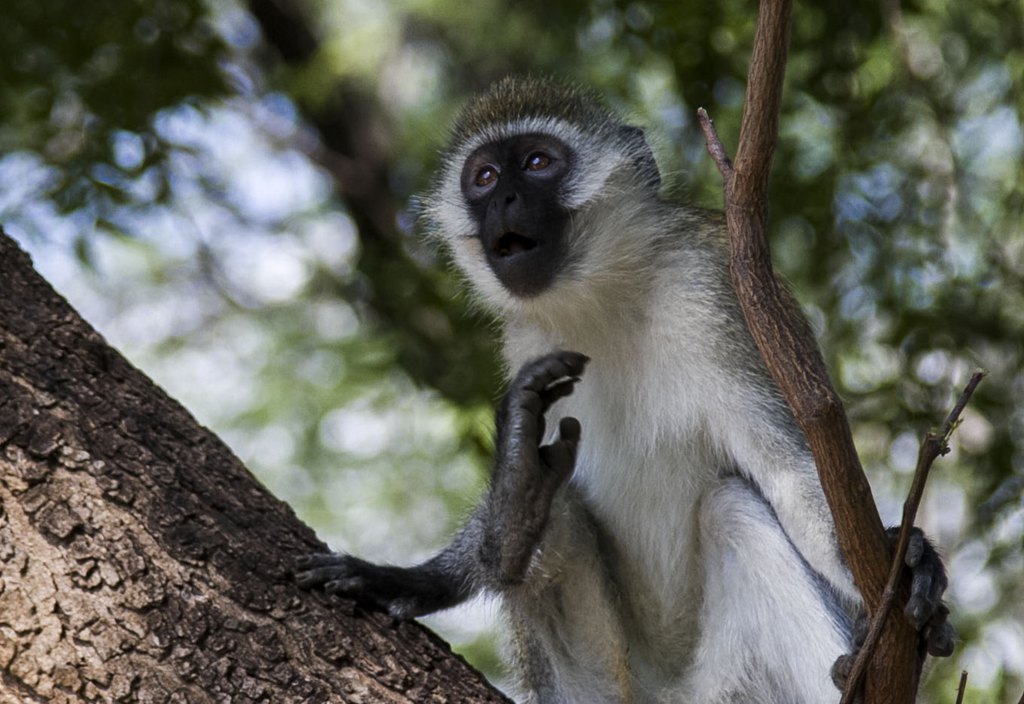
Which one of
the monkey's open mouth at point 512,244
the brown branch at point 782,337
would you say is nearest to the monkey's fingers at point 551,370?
the monkey's open mouth at point 512,244

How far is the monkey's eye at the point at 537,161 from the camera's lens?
16.9ft

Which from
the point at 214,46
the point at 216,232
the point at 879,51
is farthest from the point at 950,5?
the point at 216,232

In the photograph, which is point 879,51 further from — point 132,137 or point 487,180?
point 132,137

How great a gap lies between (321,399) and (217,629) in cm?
592

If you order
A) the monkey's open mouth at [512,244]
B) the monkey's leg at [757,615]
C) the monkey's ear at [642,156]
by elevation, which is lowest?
the monkey's leg at [757,615]

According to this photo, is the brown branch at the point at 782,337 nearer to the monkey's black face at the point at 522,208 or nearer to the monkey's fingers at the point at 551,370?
the monkey's fingers at the point at 551,370

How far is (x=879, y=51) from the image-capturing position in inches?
278

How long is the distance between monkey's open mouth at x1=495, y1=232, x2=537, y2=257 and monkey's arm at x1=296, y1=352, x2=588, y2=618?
2.29 feet

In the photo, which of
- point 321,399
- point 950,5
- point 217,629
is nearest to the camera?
point 217,629

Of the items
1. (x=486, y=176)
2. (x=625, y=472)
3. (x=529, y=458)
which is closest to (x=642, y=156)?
(x=486, y=176)

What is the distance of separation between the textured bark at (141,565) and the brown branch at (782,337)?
3.97 feet

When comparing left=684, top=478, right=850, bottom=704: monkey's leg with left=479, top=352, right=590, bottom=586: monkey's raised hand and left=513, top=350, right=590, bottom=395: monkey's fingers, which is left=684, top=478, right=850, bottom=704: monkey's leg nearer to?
left=479, top=352, right=590, bottom=586: monkey's raised hand

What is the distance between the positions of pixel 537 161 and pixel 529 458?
1418 mm

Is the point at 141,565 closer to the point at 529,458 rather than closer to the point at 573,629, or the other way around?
the point at 529,458
